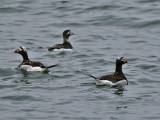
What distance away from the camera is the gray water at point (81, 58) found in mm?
13953

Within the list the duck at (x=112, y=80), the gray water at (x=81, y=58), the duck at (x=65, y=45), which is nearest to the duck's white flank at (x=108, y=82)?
the duck at (x=112, y=80)

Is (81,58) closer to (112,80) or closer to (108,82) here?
(112,80)

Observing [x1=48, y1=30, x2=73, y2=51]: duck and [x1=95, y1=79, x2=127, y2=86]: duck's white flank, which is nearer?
Answer: [x1=95, y1=79, x2=127, y2=86]: duck's white flank

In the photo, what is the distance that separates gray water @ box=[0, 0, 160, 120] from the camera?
14.0m

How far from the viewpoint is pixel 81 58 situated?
21031 mm

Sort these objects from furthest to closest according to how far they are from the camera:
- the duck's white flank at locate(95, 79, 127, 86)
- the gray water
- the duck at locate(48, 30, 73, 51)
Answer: the duck at locate(48, 30, 73, 51) → the duck's white flank at locate(95, 79, 127, 86) → the gray water

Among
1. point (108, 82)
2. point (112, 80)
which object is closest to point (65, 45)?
point (112, 80)

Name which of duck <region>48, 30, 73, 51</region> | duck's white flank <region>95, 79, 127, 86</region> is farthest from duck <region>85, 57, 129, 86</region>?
duck <region>48, 30, 73, 51</region>

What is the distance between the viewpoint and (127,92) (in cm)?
1587

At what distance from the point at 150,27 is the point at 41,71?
851cm

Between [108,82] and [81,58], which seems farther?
[81,58]

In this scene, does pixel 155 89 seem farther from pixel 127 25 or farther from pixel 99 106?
pixel 127 25

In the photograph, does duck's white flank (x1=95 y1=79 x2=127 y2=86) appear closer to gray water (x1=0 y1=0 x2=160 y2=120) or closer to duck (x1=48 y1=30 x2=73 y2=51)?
gray water (x1=0 y1=0 x2=160 y2=120)

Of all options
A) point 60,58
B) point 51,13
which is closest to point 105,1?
point 51,13
